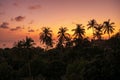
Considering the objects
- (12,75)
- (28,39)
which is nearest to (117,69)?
(12,75)

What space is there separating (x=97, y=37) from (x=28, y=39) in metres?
30.7

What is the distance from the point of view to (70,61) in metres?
80.1

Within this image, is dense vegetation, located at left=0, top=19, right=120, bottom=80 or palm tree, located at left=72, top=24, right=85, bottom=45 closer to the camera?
dense vegetation, located at left=0, top=19, right=120, bottom=80

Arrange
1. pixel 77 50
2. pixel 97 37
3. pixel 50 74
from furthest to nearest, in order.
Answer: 1. pixel 97 37
2. pixel 77 50
3. pixel 50 74

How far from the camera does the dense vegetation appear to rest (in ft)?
134

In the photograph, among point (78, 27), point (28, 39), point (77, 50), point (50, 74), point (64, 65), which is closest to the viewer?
point (50, 74)

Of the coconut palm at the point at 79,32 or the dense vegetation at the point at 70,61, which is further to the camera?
the coconut palm at the point at 79,32

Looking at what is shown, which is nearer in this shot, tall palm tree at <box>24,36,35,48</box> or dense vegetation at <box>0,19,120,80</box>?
dense vegetation at <box>0,19,120,80</box>

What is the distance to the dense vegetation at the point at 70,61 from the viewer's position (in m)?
40.8

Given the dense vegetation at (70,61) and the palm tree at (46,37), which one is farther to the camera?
the palm tree at (46,37)

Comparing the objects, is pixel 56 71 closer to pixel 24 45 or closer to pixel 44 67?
pixel 44 67

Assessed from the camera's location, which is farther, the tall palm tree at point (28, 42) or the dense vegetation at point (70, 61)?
the tall palm tree at point (28, 42)

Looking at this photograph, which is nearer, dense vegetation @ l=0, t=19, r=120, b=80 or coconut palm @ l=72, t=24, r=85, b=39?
dense vegetation @ l=0, t=19, r=120, b=80

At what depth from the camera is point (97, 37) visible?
116750 millimetres
